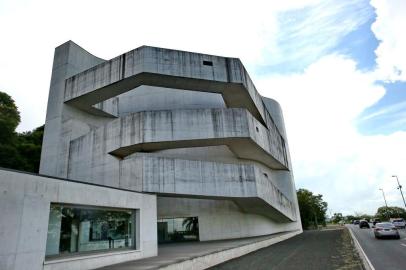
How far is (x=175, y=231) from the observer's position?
73.9 ft

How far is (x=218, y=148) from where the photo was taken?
25172mm

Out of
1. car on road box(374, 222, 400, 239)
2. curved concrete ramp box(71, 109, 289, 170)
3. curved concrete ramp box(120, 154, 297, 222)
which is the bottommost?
car on road box(374, 222, 400, 239)

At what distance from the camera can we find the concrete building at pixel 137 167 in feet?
30.1

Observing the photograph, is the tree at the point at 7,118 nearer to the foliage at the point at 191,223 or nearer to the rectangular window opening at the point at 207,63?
the foliage at the point at 191,223

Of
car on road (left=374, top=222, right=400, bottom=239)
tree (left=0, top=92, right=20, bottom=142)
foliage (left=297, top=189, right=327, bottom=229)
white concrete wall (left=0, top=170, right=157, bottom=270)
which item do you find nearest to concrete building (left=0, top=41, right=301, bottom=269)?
white concrete wall (left=0, top=170, right=157, bottom=270)

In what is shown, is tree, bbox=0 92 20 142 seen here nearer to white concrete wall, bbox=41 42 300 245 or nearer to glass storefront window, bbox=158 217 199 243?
white concrete wall, bbox=41 42 300 245

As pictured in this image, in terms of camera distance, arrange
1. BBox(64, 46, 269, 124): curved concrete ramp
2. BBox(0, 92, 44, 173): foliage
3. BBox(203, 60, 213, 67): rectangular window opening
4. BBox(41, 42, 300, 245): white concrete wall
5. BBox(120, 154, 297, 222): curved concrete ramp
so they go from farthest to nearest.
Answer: BBox(0, 92, 44, 173): foliage < BBox(203, 60, 213, 67): rectangular window opening < BBox(64, 46, 269, 124): curved concrete ramp < BBox(41, 42, 300, 245): white concrete wall < BBox(120, 154, 297, 222): curved concrete ramp

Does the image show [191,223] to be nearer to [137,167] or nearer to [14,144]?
[137,167]

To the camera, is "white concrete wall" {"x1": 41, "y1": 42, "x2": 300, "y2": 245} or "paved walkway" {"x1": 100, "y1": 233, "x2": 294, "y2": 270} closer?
"paved walkway" {"x1": 100, "y1": 233, "x2": 294, "y2": 270}

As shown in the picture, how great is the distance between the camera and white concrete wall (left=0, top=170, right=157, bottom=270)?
25.0 feet

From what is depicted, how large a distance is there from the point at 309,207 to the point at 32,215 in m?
50.1

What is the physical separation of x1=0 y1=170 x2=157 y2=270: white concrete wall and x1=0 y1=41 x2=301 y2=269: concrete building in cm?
3

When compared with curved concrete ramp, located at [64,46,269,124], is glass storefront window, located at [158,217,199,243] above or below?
below

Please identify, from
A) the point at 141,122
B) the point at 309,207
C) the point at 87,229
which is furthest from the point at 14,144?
the point at 309,207
